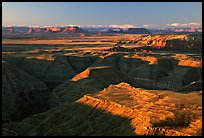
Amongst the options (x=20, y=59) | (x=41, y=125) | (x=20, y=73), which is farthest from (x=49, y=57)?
(x=41, y=125)

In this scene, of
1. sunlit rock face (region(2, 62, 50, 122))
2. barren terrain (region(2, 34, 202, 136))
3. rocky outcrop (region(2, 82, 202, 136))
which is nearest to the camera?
rocky outcrop (region(2, 82, 202, 136))

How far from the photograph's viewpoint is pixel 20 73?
67438mm

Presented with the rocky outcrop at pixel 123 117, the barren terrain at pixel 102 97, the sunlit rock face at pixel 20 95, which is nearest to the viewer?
the rocky outcrop at pixel 123 117

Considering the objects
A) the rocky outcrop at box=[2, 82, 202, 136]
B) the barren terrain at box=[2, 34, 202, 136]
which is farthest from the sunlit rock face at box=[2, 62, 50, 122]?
the rocky outcrop at box=[2, 82, 202, 136]

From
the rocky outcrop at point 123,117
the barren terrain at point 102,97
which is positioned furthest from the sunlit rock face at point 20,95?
the rocky outcrop at point 123,117

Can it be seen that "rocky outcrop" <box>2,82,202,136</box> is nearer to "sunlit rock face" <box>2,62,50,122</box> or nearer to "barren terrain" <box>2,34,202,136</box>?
"barren terrain" <box>2,34,202,136</box>

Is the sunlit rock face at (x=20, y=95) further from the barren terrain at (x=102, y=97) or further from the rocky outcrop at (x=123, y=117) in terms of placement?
the rocky outcrop at (x=123, y=117)

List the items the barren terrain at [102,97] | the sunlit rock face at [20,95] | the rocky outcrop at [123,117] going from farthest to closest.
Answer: the sunlit rock face at [20,95] → the barren terrain at [102,97] → the rocky outcrop at [123,117]

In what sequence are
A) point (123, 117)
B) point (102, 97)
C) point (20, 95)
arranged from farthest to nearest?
point (20, 95), point (102, 97), point (123, 117)

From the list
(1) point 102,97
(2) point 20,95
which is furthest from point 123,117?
(2) point 20,95

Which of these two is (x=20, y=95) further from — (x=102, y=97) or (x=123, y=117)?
(x=123, y=117)

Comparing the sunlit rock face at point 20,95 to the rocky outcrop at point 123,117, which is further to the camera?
the sunlit rock face at point 20,95

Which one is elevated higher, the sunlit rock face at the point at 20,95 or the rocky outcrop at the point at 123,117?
the rocky outcrop at the point at 123,117

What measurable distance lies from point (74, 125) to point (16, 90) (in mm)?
26339
